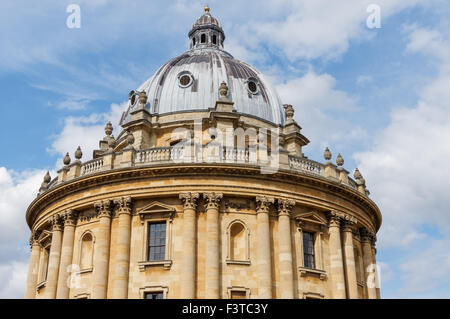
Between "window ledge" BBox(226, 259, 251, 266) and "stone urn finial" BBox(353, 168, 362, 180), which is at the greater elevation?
"stone urn finial" BBox(353, 168, 362, 180)

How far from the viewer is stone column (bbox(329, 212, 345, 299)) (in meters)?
31.6

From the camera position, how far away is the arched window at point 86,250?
31969 millimetres

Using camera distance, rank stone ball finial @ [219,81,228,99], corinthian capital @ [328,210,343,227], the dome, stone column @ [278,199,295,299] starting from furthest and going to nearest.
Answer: the dome, stone ball finial @ [219,81,228,99], corinthian capital @ [328,210,343,227], stone column @ [278,199,295,299]

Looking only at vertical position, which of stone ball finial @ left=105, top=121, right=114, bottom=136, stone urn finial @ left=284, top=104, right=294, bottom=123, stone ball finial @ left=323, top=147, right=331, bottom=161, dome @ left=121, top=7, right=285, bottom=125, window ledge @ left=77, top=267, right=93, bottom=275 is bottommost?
window ledge @ left=77, top=267, right=93, bottom=275

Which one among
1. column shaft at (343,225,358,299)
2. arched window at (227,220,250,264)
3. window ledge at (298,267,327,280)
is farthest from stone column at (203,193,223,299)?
column shaft at (343,225,358,299)

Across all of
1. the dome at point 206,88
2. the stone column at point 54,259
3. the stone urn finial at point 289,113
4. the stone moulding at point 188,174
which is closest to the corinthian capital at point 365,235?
the stone moulding at point 188,174

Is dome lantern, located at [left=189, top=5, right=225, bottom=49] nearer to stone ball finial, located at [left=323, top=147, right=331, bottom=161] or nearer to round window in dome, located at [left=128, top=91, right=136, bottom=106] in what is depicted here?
round window in dome, located at [left=128, top=91, right=136, bottom=106]

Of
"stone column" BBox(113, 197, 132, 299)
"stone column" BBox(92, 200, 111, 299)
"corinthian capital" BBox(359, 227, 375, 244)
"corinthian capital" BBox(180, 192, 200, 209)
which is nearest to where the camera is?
"stone column" BBox(113, 197, 132, 299)

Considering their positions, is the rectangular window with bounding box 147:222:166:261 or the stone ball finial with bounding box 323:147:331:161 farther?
the stone ball finial with bounding box 323:147:331:161

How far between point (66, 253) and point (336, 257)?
1490 cm

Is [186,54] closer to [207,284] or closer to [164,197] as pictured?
[164,197]

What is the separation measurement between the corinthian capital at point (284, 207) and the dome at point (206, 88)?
10.2 metres

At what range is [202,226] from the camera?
30.6 m

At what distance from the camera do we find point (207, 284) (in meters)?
28.9
